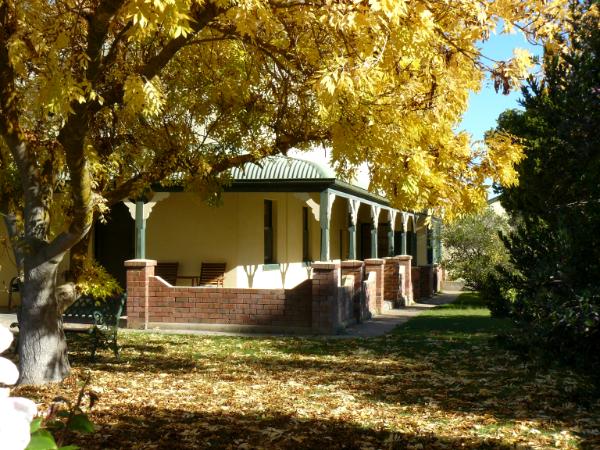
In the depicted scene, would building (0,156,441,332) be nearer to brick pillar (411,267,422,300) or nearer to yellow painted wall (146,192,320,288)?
yellow painted wall (146,192,320,288)

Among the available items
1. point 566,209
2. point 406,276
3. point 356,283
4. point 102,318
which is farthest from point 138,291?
point 566,209

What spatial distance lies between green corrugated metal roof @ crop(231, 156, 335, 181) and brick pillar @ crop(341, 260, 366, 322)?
2183 millimetres

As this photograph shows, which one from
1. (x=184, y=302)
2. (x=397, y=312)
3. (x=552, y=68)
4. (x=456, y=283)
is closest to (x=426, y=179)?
(x=552, y=68)

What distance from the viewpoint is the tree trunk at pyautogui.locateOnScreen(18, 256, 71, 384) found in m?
8.55

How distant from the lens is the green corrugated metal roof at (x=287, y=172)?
1585 centimetres

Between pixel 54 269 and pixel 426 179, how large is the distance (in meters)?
4.34

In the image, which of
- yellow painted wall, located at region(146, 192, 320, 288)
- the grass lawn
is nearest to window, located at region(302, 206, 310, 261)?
yellow painted wall, located at region(146, 192, 320, 288)

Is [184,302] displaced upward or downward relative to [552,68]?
downward

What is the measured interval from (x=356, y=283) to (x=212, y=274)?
11.3 ft

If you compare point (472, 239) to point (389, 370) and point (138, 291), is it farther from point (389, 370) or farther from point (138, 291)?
point (389, 370)

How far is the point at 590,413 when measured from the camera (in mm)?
7379

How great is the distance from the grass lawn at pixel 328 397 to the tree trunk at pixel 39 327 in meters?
0.27

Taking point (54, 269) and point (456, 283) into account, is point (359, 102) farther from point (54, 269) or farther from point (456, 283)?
point (456, 283)

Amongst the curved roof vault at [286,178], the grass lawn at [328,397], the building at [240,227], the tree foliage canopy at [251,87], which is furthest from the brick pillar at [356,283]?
the tree foliage canopy at [251,87]
